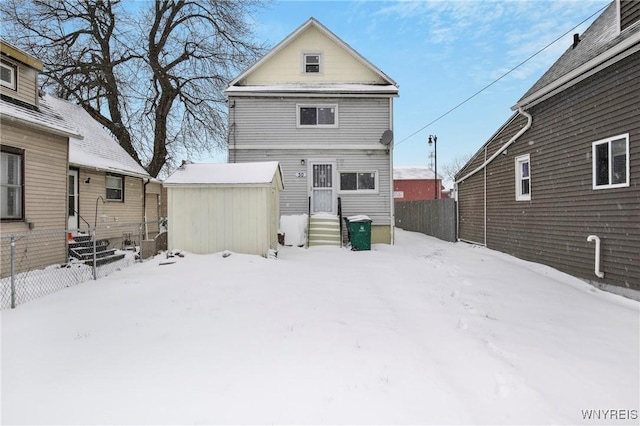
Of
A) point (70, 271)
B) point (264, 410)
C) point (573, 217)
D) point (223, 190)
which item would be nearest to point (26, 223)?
point (70, 271)

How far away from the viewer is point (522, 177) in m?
10.0

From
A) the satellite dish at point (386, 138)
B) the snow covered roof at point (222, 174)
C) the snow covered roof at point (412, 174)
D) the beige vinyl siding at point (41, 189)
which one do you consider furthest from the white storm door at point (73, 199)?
the snow covered roof at point (412, 174)

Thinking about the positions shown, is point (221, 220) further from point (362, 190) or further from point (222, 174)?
point (362, 190)

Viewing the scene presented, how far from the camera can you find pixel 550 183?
337 inches

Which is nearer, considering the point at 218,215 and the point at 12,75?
the point at 12,75

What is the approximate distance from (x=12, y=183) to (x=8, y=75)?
252 centimetres

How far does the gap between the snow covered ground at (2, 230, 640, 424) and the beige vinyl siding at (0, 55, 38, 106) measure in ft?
16.2

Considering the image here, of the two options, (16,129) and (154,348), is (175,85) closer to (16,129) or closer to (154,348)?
(16,129)

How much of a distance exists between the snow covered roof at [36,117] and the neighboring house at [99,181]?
1.69m

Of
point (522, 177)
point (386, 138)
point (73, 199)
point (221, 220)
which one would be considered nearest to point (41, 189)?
point (73, 199)

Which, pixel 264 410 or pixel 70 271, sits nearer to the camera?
pixel 264 410

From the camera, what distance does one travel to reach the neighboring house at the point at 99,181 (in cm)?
1083

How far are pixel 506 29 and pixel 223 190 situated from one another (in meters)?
10.5

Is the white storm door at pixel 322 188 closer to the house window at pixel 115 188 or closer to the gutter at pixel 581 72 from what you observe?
the gutter at pixel 581 72
